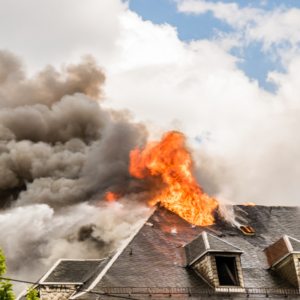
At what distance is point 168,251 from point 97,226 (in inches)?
373

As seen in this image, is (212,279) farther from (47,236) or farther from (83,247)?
(47,236)

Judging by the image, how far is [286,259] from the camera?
21.1 metres

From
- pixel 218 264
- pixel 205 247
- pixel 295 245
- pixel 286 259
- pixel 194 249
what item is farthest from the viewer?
pixel 295 245

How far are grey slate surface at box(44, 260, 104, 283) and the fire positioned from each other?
898cm

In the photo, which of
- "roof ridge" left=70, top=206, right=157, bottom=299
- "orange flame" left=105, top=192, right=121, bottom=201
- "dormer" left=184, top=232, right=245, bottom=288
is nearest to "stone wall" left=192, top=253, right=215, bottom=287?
"dormer" left=184, top=232, right=245, bottom=288

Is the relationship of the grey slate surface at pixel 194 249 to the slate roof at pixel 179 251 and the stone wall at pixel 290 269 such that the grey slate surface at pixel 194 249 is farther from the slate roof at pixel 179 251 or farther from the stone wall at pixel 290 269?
the stone wall at pixel 290 269

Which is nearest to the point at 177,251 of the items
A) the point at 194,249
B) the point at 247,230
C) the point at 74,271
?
the point at 194,249

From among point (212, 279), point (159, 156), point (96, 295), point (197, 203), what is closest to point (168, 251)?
point (212, 279)

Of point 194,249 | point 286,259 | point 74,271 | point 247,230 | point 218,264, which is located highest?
point 247,230

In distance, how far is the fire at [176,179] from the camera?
96.5ft

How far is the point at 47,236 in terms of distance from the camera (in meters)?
33.7

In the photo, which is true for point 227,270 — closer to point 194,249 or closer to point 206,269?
point 206,269

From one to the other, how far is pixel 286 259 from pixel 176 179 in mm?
13876

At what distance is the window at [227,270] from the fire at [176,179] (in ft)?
25.5
